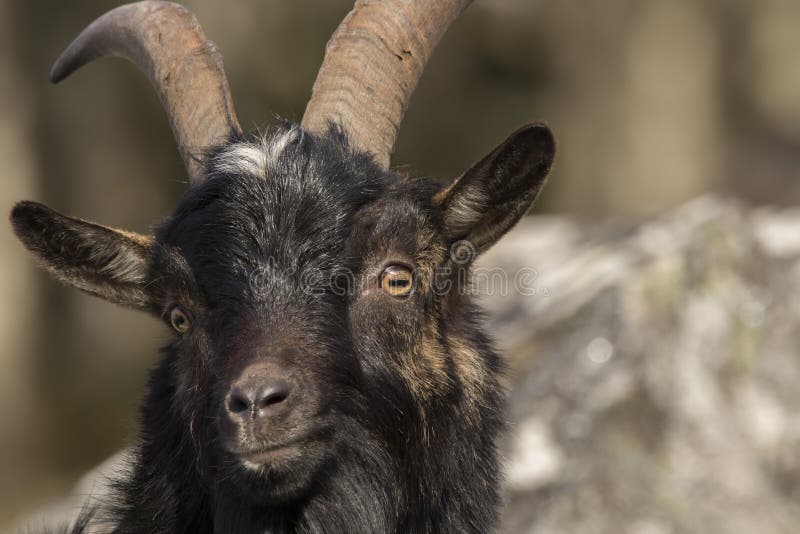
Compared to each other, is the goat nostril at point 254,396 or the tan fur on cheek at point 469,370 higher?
the tan fur on cheek at point 469,370

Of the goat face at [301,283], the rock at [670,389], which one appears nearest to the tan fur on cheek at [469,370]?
the goat face at [301,283]

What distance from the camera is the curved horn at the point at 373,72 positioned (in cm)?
508

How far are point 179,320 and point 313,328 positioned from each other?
0.65m

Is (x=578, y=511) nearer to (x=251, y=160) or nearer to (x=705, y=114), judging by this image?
(x=251, y=160)

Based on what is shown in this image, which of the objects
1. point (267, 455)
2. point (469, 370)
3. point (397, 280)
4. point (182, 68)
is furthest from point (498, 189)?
point (182, 68)

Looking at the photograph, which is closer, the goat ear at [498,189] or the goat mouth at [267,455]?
the goat mouth at [267,455]

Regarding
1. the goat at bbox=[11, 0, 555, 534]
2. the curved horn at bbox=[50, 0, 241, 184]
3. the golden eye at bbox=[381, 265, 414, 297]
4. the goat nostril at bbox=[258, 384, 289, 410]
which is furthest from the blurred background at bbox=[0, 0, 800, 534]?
the goat nostril at bbox=[258, 384, 289, 410]

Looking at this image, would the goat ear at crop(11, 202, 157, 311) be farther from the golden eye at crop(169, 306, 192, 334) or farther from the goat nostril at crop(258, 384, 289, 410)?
the goat nostril at crop(258, 384, 289, 410)

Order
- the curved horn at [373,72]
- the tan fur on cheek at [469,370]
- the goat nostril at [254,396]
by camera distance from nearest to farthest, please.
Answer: the goat nostril at [254,396]
the tan fur on cheek at [469,370]
the curved horn at [373,72]

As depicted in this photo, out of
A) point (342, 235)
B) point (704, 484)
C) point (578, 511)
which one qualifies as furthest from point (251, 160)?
point (704, 484)

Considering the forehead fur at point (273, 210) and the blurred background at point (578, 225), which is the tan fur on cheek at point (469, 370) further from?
the blurred background at point (578, 225)

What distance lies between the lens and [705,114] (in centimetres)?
1891

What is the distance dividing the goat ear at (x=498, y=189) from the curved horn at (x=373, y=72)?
0.58m

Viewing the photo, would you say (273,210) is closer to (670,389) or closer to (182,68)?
(182,68)
